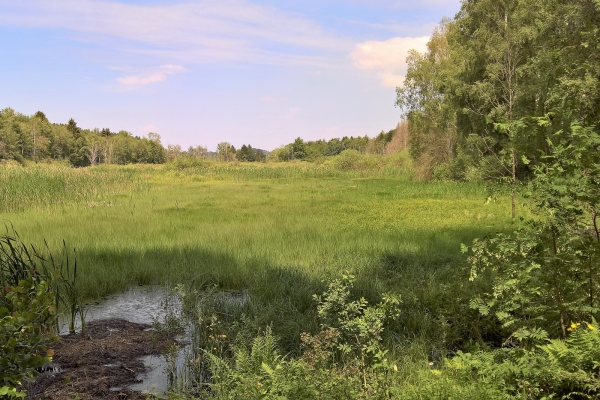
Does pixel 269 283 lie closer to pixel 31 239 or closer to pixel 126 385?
pixel 126 385

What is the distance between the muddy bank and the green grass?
1346mm

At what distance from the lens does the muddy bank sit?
3766 millimetres

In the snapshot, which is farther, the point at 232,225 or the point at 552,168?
the point at 232,225

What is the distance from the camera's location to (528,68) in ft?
64.6

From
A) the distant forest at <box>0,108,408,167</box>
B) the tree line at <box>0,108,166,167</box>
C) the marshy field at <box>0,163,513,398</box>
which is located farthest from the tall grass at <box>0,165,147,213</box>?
the tree line at <box>0,108,166,167</box>

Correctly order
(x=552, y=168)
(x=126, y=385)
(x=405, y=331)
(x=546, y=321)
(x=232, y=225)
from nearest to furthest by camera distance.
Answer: (x=552, y=168), (x=546, y=321), (x=126, y=385), (x=405, y=331), (x=232, y=225)

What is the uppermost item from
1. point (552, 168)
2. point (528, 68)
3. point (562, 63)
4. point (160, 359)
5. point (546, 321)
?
point (528, 68)

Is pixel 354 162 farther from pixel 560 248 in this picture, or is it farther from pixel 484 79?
pixel 560 248

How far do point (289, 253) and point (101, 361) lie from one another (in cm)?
447

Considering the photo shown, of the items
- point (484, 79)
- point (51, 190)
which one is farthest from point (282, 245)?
point (484, 79)

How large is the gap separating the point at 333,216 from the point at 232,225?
11.7 feet

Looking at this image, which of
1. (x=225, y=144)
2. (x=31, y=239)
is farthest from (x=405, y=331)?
(x=225, y=144)

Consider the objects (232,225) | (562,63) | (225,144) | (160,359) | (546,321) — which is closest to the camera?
(562,63)

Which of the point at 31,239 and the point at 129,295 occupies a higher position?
the point at 31,239
